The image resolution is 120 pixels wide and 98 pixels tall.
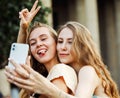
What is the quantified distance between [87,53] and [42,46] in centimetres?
36

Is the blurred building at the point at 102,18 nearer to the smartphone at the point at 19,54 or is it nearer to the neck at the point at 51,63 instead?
the neck at the point at 51,63

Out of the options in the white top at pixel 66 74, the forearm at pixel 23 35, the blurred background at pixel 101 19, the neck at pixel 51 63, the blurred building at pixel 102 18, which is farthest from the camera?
the blurred building at pixel 102 18

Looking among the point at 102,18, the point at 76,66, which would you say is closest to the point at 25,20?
the point at 76,66

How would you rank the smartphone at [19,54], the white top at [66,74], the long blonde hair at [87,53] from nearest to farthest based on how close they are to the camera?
the smartphone at [19,54], the white top at [66,74], the long blonde hair at [87,53]

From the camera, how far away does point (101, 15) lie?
1265 inches

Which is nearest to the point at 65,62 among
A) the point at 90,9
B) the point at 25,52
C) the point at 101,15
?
the point at 25,52

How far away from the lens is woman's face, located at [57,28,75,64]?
12.7ft

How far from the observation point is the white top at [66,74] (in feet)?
11.6

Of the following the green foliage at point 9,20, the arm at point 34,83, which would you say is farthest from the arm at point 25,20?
the green foliage at point 9,20

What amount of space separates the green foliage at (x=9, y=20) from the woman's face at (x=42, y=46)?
722cm

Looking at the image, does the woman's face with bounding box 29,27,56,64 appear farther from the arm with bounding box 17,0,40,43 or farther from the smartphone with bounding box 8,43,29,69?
the smartphone with bounding box 8,43,29,69

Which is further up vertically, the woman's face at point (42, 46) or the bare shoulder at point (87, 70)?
the woman's face at point (42, 46)

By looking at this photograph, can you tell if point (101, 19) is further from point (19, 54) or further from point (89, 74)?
point (19, 54)

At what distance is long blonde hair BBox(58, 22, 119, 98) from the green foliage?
7.29 m
